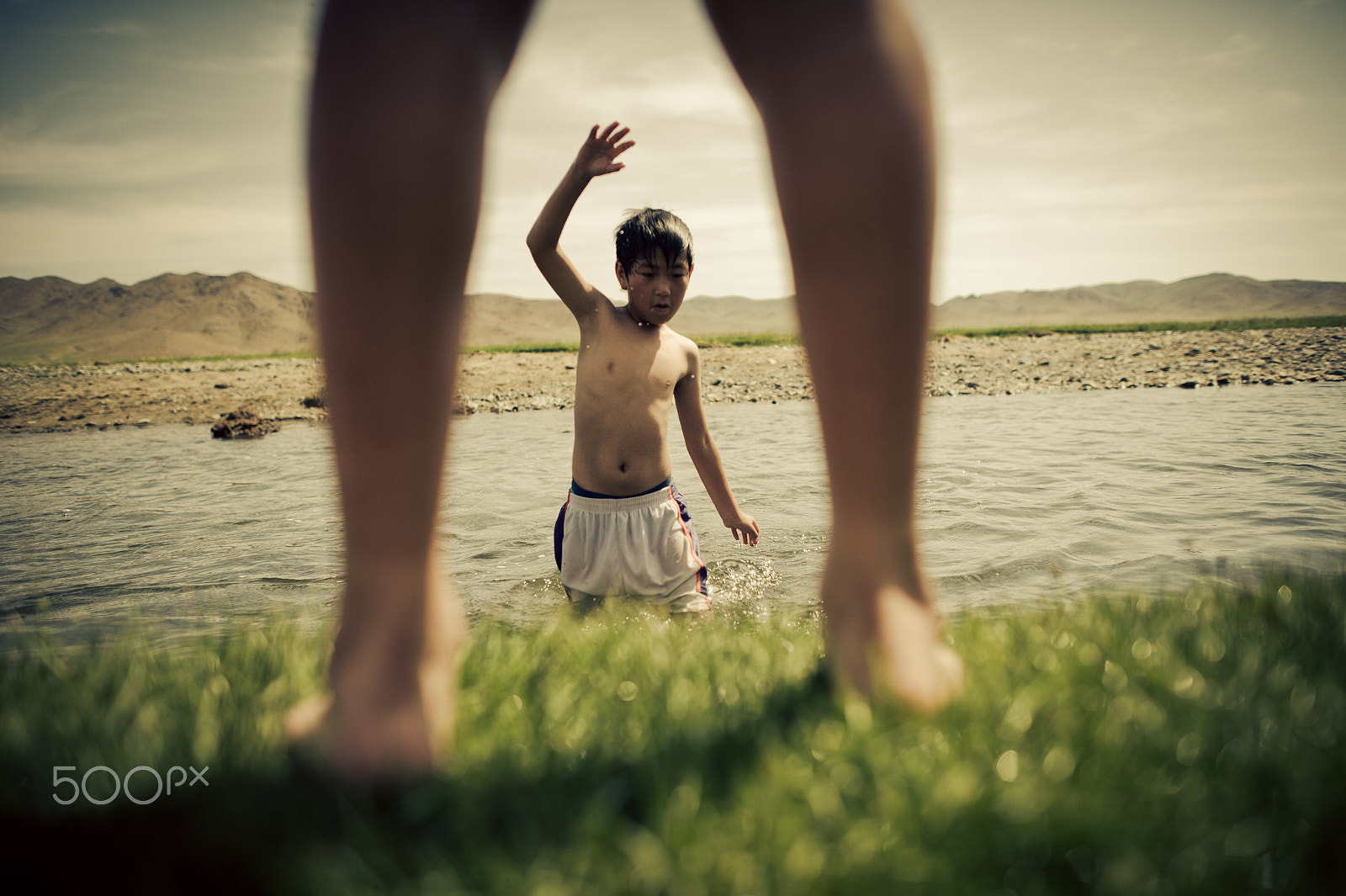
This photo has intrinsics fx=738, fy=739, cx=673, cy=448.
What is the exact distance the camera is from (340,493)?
866 mm

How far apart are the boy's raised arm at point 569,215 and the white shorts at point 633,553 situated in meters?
1.02

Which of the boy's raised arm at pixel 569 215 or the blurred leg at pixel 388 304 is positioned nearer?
the blurred leg at pixel 388 304

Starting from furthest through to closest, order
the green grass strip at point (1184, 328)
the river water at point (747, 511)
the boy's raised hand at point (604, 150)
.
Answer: the green grass strip at point (1184, 328) < the river water at point (747, 511) < the boy's raised hand at point (604, 150)

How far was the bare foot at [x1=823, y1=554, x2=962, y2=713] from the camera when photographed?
0.89 m

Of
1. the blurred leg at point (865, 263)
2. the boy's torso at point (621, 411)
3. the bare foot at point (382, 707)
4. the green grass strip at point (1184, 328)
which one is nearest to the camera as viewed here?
the bare foot at point (382, 707)

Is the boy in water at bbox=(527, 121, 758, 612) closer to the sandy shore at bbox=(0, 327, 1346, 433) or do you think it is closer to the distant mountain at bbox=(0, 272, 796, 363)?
the sandy shore at bbox=(0, 327, 1346, 433)

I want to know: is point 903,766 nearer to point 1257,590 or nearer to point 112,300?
point 1257,590

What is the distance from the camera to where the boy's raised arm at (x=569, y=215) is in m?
2.61

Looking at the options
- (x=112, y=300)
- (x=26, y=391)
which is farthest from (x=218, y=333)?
(x=26, y=391)

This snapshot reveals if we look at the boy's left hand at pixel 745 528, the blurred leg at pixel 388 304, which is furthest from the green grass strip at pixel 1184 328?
the blurred leg at pixel 388 304

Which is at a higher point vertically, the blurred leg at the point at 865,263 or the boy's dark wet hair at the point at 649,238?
the boy's dark wet hair at the point at 649,238

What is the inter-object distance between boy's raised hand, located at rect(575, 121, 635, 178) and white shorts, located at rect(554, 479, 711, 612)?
165cm

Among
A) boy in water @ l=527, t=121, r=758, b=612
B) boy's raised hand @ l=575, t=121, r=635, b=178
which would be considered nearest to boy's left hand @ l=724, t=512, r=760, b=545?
boy in water @ l=527, t=121, r=758, b=612

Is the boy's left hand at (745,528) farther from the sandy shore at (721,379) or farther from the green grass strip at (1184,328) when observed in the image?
the green grass strip at (1184,328)
